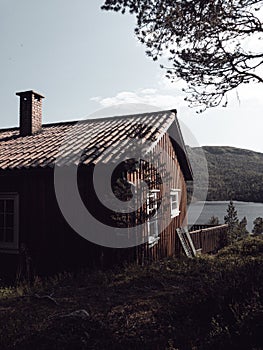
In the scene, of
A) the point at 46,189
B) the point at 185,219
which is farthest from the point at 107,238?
the point at 185,219

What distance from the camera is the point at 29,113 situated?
14.4 m

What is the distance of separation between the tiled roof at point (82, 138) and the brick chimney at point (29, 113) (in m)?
0.40

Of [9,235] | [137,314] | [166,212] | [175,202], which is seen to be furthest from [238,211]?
[137,314]

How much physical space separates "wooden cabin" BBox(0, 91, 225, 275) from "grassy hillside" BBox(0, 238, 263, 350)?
144 cm

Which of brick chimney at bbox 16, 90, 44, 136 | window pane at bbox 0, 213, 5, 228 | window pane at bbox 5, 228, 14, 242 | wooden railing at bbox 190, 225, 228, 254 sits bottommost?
wooden railing at bbox 190, 225, 228, 254

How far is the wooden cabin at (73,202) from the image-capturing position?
30.8ft

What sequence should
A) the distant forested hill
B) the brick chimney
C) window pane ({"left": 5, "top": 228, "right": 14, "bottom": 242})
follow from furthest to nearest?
the distant forested hill → the brick chimney → window pane ({"left": 5, "top": 228, "right": 14, "bottom": 242})

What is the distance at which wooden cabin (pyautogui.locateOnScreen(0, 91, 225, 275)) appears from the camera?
30.8ft

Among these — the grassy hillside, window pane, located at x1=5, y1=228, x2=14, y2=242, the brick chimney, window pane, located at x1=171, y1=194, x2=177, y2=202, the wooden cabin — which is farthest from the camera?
the brick chimney

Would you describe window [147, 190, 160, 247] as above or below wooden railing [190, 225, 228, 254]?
above

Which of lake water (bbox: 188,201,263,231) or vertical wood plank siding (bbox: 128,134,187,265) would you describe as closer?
vertical wood plank siding (bbox: 128,134,187,265)

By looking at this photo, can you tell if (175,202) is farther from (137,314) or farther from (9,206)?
(137,314)

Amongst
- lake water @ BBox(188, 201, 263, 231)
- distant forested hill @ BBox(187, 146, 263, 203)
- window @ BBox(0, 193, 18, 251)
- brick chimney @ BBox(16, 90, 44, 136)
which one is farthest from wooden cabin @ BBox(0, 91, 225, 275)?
lake water @ BBox(188, 201, 263, 231)

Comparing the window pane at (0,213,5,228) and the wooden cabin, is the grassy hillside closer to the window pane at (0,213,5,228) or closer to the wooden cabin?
the wooden cabin
